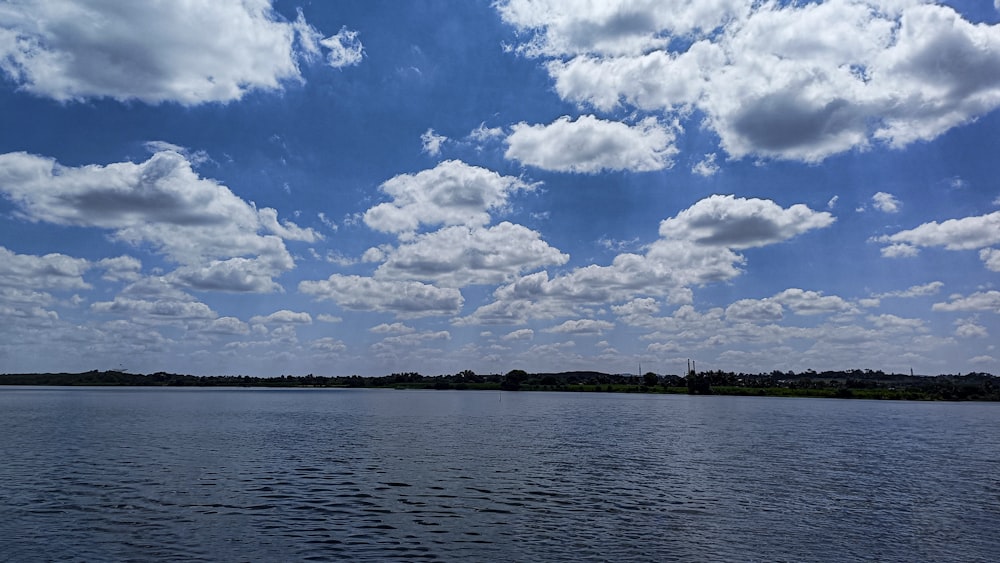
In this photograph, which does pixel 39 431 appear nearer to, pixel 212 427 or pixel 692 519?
pixel 212 427

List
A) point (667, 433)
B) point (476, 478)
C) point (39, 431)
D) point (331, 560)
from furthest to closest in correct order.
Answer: point (667, 433), point (39, 431), point (476, 478), point (331, 560)

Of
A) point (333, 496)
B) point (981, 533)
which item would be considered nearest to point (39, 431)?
point (333, 496)

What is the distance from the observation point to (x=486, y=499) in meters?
46.0

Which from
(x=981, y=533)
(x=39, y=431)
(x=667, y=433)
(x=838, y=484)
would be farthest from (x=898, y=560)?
(x=39, y=431)

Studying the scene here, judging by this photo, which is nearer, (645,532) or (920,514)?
(645,532)

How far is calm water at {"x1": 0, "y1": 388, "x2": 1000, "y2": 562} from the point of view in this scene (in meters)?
33.8

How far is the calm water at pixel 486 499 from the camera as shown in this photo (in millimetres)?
33781

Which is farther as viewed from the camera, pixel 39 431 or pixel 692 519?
pixel 39 431

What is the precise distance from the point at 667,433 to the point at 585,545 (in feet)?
244

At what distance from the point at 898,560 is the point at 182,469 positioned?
54345 millimetres

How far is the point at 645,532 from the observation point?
37.3m

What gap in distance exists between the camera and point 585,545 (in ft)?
113

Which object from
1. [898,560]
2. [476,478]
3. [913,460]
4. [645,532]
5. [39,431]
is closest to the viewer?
[898,560]

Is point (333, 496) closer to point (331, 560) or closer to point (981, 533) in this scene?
point (331, 560)
